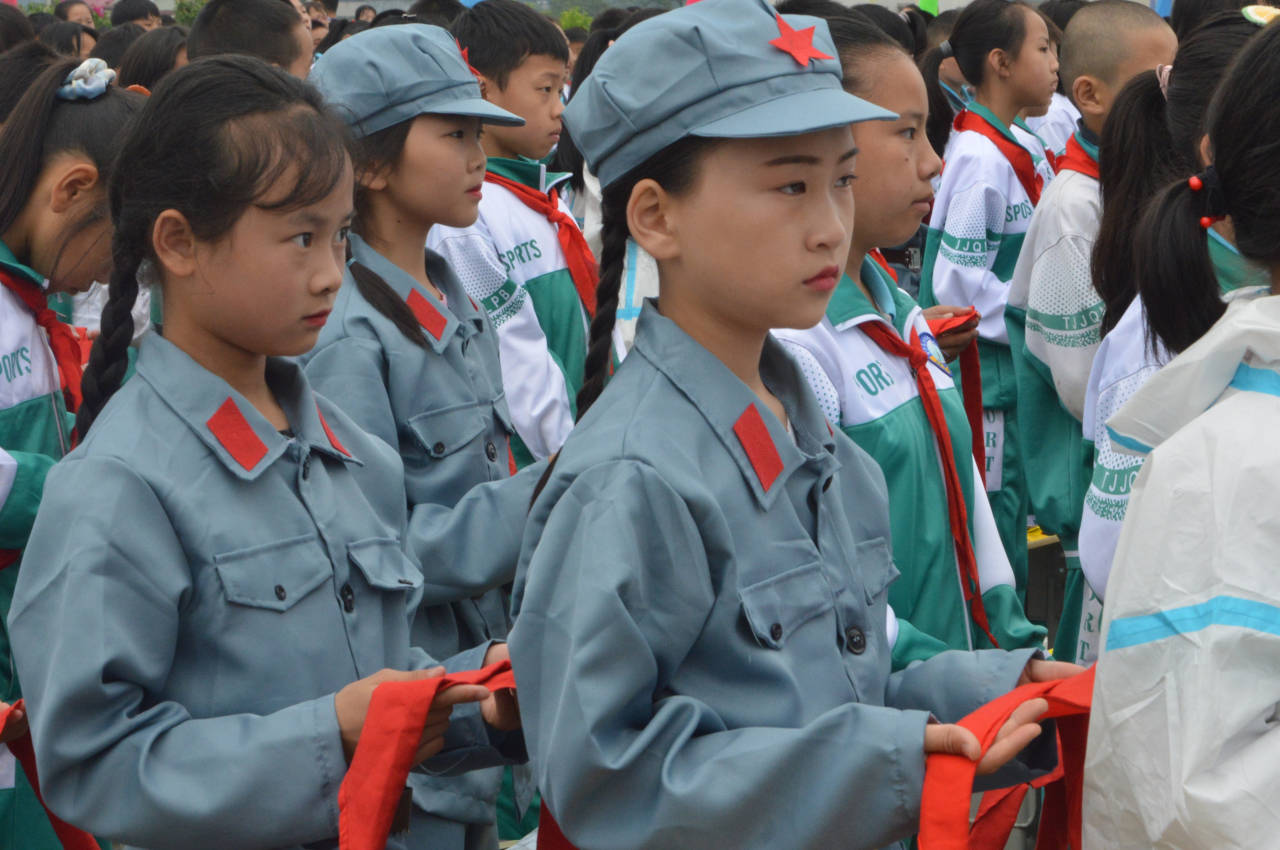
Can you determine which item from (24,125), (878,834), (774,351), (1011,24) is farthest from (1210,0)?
(878,834)

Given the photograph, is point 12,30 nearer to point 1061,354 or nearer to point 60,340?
point 60,340

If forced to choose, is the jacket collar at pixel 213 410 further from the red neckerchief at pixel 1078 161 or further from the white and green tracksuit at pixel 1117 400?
the red neckerchief at pixel 1078 161

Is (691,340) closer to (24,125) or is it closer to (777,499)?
(777,499)

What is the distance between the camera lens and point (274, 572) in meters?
2.03

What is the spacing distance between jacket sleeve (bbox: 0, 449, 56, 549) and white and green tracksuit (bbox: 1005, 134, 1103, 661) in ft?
7.93

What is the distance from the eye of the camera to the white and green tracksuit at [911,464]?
104 inches

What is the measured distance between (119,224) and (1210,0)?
3.76 meters

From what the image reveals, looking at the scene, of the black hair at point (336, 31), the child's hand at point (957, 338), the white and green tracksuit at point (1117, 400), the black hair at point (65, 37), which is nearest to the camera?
the white and green tracksuit at point (1117, 400)

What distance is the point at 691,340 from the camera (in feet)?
6.22

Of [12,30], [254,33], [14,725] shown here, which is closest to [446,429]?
[14,725]

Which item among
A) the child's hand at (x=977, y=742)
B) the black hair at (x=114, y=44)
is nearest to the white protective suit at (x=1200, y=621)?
the child's hand at (x=977, y=742)

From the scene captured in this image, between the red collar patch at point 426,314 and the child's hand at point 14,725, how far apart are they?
4.03 ft

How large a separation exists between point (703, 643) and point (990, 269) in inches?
157

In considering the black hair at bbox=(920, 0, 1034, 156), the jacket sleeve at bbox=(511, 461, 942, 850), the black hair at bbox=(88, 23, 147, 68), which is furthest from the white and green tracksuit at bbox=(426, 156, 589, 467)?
the black hair at bbox=(88, 23, 147, 68)
